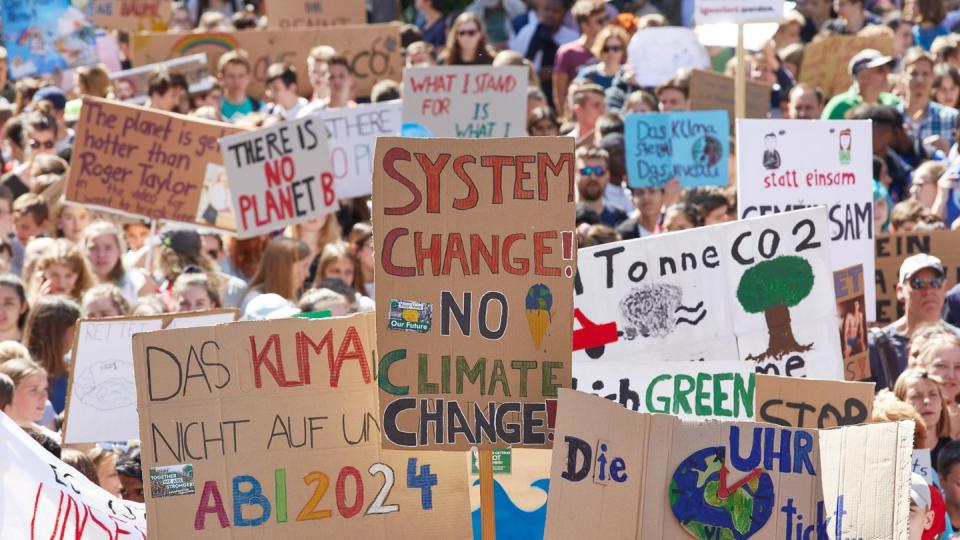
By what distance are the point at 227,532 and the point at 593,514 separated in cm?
103

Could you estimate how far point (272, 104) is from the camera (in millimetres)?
13344

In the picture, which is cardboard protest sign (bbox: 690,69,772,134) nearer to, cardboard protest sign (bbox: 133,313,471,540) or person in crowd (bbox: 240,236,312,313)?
person in crowd (bbox: 240,236,312,313)

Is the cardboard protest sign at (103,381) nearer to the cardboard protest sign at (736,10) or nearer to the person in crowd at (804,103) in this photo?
the cardboard protest sign at (736,10)

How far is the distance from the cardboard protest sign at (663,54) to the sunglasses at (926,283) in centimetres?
522

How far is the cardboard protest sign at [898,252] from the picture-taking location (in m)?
8.84

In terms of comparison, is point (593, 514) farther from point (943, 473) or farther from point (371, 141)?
point (371, 141)

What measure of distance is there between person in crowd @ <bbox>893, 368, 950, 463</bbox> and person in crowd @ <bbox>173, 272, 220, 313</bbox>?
3.20 m

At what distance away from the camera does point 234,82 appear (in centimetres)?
1355

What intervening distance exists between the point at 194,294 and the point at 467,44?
18.6ft

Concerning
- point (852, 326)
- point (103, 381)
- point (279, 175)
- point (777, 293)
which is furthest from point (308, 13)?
point (777, 293)

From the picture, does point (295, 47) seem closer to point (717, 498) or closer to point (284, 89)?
point (284, 89)

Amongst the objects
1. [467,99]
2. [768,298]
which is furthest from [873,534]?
[467,99]

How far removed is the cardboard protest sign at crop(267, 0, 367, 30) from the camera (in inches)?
591

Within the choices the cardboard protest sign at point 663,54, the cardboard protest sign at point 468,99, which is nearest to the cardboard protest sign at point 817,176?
the cardboard protest sign at point 468,99
